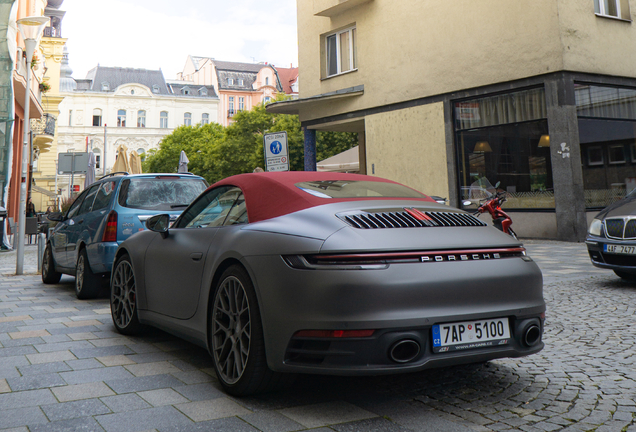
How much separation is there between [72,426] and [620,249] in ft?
21.2

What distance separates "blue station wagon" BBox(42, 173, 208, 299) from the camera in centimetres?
745

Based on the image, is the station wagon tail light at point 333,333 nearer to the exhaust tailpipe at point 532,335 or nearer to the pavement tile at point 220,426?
the pavement tile at point 220,426

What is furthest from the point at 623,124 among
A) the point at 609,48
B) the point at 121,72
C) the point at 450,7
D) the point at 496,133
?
the point at 121,72

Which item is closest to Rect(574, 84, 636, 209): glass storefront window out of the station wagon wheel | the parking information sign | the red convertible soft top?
the parking information sign

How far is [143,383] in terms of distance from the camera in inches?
149

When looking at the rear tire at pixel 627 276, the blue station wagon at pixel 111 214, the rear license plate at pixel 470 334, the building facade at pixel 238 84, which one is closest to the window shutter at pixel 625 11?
the rear tire at pixel 627 276

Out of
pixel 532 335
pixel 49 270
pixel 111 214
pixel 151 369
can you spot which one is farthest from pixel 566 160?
pixel 151 369

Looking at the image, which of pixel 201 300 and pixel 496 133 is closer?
pixel 201 300

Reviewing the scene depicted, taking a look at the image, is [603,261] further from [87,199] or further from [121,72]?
[121,72]

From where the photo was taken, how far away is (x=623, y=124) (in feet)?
50.9

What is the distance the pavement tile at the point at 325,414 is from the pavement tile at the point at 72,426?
0.95 metres

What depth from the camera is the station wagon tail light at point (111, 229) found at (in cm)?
741

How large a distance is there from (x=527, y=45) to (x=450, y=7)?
3.04 m

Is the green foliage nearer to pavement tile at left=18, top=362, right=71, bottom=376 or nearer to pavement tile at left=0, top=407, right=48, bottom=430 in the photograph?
pavement tile at left=18, top=362, right=71, bottom=376
